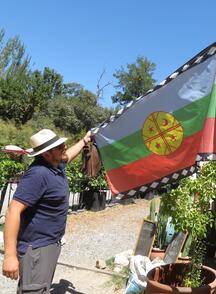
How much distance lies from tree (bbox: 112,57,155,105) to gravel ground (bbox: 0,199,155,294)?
1974 inches

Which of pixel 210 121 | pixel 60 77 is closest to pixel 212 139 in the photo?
pixel 210 121

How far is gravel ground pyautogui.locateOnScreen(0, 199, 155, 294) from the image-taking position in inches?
232

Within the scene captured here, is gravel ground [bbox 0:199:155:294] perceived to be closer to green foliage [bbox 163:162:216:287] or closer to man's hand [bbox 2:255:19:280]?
green foliage [bbox 163:162:216:287]

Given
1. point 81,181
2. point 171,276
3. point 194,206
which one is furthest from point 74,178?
point 194,206

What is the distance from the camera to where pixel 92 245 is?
27.9ft

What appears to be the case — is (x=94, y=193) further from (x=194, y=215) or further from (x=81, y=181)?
(x=194, y=215)

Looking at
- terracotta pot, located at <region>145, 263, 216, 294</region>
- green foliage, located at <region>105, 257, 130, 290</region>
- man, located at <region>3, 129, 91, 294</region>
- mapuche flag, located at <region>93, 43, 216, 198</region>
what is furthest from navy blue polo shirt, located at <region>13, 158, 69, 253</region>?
green foliage, located at <region>105, 257, 130, 290</region>

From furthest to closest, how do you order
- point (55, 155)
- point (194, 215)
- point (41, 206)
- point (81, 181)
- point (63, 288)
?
point (81, 181) < point (63, 288) < point (194, 215) < point (55, 155) < point (41, 206)

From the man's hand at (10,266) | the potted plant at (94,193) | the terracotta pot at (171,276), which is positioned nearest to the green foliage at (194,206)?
the terracotta pot at (171,276)

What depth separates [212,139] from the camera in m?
3.67

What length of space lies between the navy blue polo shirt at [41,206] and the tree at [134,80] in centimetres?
6017

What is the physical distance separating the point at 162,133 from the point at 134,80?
60.5 meters

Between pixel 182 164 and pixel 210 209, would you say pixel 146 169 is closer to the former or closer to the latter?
pixel 182 164

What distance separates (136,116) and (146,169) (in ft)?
1.57
